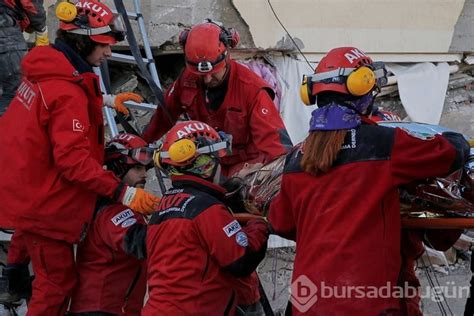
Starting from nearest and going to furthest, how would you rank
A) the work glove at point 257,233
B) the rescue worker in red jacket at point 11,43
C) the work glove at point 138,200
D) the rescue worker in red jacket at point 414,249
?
1. the rescue worker in red jacket at point 414,249
2. the work glove at point 257,233
3. the work glove at point 138,200
4. the rescue worker in red jacket at point 11,43

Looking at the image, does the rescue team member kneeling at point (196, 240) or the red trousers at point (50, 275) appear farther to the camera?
the red trousers at point (50, 275)

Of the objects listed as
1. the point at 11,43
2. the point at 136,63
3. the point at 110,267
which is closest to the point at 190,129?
the point at 110,267

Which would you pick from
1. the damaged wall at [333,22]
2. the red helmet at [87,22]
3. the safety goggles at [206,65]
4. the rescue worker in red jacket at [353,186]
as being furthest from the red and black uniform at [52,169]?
the damaged wall at [333,22]

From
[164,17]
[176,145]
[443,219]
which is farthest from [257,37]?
[443,219]

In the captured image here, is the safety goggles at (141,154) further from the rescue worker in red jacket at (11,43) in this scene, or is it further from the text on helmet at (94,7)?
the rescue worker in red jacket at (11,43)

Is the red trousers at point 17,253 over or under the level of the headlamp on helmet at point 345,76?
under

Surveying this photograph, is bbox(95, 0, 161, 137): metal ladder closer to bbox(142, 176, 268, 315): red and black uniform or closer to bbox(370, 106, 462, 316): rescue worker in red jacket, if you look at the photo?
bbox(142, 176, 268, 315): red and black uniform

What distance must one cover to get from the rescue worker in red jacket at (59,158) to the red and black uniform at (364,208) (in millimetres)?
1193

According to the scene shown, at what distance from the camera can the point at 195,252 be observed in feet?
12.7

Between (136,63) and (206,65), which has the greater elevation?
(206,65)

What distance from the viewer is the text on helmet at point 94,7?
4.60m

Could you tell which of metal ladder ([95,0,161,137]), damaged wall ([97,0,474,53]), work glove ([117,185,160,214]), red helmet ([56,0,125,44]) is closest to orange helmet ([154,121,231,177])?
work glove ([117,185,160,214])

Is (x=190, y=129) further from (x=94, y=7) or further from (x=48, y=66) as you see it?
(x=94, y=7)

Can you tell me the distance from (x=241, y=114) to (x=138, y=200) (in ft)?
3.14
